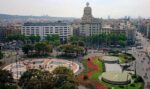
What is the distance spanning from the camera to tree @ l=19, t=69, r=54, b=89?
32844 mm

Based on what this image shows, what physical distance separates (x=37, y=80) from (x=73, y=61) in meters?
31.2

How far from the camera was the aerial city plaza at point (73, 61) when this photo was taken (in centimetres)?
3728

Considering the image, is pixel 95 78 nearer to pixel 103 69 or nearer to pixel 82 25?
pixel 103 69

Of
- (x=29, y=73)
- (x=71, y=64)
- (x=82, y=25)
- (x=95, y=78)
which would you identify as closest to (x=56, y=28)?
(x=82, y=25)

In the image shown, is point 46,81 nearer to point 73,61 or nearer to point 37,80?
point 37,80

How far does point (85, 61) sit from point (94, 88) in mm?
23892

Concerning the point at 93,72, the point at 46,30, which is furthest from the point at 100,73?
the point at 46,30

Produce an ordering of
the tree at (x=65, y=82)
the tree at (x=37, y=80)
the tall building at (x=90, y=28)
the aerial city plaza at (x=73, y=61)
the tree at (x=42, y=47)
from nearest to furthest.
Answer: the tree at (x=65, y=82), the tree at (x=37, y=80), the aerial city plaza at (x=73, y=61), the tree at (x=42, y=47), the tall building at (x=90, y=28)

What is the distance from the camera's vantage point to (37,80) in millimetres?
33656

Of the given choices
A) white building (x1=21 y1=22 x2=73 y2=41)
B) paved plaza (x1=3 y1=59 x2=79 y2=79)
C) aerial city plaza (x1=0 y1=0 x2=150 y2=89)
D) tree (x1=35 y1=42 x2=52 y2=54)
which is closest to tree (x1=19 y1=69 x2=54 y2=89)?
aerial city plaza (x1=0 y1=0 x2=150 y2=89)

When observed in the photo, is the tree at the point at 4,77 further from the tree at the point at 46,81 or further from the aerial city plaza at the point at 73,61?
the tree at the point at 46,81

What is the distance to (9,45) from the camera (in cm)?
9362

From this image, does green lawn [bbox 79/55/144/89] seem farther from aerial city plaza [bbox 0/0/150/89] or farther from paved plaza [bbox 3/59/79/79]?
paved plaza [bbox 3/59/79/79]

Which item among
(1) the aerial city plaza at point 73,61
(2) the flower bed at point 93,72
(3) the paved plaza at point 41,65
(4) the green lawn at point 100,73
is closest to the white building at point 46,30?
(1) the aerial city plaza at point 73,61
